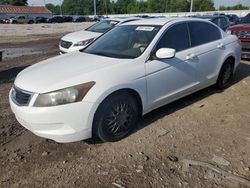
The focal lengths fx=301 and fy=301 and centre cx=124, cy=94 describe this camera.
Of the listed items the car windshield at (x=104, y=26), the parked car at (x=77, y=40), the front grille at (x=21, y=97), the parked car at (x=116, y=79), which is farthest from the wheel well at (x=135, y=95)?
the car windshield at (x=104, y=26)

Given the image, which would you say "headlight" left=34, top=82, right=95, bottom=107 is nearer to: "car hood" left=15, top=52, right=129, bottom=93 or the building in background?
"car hood" left=15, top=52, right=129, bottom=93

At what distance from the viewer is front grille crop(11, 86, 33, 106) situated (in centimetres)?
381

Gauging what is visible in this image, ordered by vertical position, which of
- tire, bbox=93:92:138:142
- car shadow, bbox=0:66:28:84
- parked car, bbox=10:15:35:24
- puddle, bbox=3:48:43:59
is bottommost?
parked car, bbox=10:15:35:24

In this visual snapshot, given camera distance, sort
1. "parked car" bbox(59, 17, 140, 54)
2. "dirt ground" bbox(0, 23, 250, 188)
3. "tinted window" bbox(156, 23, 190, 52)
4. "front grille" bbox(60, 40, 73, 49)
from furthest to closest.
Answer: "front grille" bbox(60, 40, 73, 49)
"parked car" bbox(59, 17, 140, 54)
"tinted window" bbox(156, 23, 190, 52)
"dirt ground" bbox(0, 23, 250, 188)

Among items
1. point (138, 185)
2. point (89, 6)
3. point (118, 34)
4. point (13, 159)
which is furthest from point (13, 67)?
point (89, 6)

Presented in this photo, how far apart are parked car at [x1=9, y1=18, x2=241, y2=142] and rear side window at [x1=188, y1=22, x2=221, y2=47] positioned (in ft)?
0.07

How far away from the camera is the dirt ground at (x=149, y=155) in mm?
3398

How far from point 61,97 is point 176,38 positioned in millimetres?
2393

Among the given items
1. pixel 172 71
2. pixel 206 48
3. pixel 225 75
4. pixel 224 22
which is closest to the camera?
pixel 172 71

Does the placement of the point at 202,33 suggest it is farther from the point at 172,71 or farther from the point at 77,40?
the point at 77,40

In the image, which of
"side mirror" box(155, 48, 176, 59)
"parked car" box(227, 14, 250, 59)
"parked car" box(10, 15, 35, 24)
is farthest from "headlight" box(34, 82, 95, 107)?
"parked car" box(10, 15, 35, 24)

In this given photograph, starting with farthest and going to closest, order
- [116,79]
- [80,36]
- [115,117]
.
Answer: [80,36] → [115,117] → [116,79]

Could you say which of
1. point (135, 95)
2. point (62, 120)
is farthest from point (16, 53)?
point (62, 120)

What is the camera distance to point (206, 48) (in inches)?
223
